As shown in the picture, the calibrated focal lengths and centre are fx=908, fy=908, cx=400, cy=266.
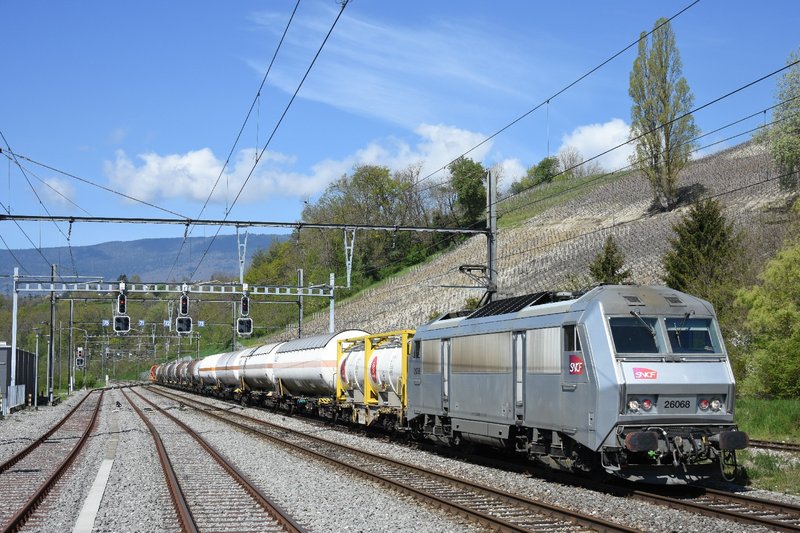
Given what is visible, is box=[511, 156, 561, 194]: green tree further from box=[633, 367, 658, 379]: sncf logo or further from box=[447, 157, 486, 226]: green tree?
box=[633, 367, 658, 379]: sncf logo

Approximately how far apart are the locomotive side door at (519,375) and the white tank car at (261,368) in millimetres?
24662

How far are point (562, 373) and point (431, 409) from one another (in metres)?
6.97

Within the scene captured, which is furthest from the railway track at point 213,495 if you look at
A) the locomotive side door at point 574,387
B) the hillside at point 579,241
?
the hillside at point 579,241

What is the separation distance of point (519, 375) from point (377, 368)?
10316mm

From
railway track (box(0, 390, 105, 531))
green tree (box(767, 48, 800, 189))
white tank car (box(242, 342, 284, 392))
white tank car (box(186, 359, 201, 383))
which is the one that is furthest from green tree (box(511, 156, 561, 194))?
railway track (box(0, 390, 105, 531))

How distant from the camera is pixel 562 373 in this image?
15.5 meters

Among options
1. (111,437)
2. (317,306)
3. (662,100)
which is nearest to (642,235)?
(662,100)

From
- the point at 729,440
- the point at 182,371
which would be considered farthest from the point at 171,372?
the point at 729,440

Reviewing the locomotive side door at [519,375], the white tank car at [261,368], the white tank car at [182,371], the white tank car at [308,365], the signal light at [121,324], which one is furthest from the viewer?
the white tank car at [182,371]

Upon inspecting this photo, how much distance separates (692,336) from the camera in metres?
15.1

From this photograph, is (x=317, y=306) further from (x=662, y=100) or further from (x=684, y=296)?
(x=684, y=296)

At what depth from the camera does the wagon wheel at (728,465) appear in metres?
14.3

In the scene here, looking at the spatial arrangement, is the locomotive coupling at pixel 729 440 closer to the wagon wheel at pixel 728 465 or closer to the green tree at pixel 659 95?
the wagon wheel at pixel 728 465

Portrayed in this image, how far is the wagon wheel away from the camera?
14.3 metres
